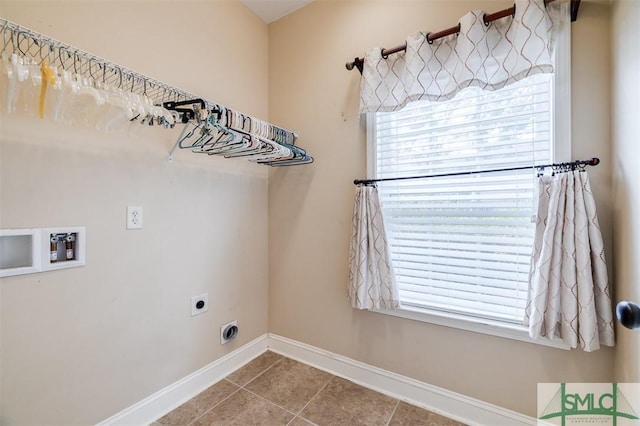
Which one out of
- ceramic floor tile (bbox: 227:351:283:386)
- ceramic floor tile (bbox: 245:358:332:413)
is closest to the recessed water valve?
ceramic floor tile (bbox: 245:358:332:413)

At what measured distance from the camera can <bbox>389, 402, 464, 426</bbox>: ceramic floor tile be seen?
1499mm

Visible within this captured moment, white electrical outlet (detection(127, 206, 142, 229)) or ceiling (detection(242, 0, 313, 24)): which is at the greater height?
ceiling (detection(242, 0, 313, 24))

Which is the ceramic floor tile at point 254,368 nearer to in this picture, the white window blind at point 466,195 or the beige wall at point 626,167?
the white window blind at point 466,195

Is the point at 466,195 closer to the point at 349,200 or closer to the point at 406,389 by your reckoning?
the point at 349,200

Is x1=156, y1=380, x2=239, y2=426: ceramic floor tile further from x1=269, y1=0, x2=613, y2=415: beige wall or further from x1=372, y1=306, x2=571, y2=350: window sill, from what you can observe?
x1=372, y1=306, x2=571, y2=350: window sill

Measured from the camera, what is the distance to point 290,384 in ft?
5.98

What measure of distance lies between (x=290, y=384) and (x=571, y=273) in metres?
1.73

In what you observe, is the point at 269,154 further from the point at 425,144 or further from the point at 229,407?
the point at 229,407

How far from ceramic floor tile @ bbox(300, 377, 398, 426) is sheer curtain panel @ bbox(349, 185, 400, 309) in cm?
58

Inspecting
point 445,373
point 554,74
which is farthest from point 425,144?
point 445,373

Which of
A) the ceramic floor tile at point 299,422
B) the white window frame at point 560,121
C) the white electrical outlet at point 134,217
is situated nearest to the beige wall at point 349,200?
the white window frame at point 560,121

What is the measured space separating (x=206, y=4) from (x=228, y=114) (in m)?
0.97

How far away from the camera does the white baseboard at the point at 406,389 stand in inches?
57.2

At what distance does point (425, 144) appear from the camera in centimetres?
165
